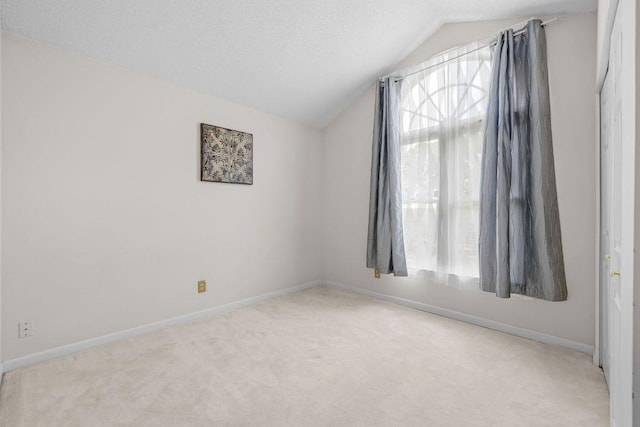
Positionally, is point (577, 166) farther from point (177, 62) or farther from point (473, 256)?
point (177, 62)

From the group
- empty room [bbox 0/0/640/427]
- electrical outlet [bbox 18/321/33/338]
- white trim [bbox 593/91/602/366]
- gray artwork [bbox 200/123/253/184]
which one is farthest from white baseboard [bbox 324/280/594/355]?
electrical outlet [bbox 18/321/33/338]

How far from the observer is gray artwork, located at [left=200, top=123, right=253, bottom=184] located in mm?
2736

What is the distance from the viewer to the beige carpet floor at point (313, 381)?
1432 mm

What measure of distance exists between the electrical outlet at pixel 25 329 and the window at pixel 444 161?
296 centimetres

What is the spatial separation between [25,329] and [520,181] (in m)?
3.51

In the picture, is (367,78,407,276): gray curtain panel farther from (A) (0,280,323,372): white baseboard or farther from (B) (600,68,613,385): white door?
(B) (600,68,613,385): white door

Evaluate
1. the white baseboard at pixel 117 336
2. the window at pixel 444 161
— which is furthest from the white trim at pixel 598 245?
the white baseboard at pixel 117 336

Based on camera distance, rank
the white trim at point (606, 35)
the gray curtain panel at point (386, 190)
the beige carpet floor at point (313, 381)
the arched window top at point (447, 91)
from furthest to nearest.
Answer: the gray curtain panel at point (386, 190) < the arched window top at point (447, 91) < the beige carpet floor at point (313, 381) < the white trim at point (606, 35)

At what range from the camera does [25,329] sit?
1867mm

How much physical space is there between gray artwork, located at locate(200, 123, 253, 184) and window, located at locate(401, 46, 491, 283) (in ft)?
5.28

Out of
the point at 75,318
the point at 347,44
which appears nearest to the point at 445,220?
the point at 347,44

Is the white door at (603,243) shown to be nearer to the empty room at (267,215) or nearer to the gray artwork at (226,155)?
the empty room at (267,215)

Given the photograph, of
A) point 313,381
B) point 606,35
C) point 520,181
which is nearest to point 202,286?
point 313,381

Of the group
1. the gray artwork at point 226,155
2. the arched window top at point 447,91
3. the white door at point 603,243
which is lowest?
the white door at point 603,243
